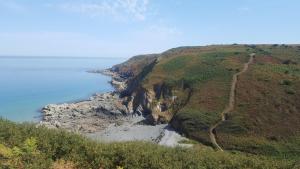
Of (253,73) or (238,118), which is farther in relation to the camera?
(253,73)

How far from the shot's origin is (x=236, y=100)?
78.8 metres

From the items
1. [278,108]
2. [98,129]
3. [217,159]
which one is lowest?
[98,129]

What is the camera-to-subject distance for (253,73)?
90.5 metres

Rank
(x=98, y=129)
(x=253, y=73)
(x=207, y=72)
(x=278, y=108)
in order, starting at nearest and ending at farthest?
(x=278, y=108), (x=98, y=129), (x=253, y=73), (x=207, y=72)

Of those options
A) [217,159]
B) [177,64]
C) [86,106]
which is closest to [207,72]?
[177,64]

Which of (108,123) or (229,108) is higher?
(229,108)

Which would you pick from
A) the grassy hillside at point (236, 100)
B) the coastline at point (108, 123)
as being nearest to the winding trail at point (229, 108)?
the grassy hillside at point (236, 100)

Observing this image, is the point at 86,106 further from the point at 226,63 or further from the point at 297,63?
the point at 297,63

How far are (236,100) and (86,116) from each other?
116 ft

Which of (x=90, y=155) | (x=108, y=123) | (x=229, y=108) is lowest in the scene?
(x=108, y=123)

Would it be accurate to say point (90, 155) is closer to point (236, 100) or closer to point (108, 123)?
point (236, 100)

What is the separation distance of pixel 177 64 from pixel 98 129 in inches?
1689

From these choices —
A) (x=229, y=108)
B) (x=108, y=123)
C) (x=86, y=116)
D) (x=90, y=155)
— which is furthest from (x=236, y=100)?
(x=90, y=155)

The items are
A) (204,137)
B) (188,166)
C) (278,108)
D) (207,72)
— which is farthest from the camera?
(207,72)
